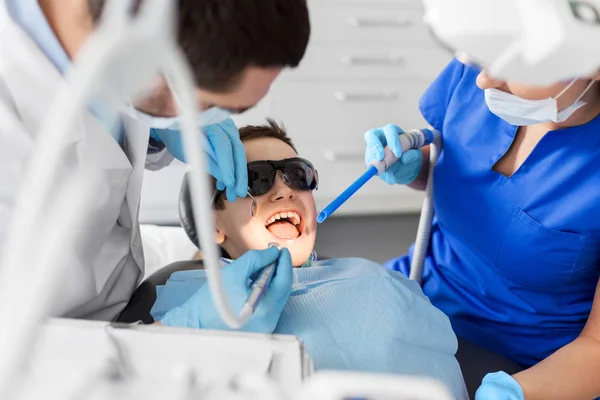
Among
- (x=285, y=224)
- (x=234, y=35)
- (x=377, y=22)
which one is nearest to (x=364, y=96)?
(x=377, y=22)

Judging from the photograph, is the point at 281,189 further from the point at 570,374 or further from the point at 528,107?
the point at 570,374

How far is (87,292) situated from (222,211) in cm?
44

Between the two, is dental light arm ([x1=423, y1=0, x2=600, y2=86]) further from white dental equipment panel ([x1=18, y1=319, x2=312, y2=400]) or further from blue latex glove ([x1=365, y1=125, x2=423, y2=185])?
blue latex glove ([x1=365, y1=125, x2=423, y2=185])

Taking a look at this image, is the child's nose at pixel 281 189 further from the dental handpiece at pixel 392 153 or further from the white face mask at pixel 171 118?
the white face mask at pixel 171 118

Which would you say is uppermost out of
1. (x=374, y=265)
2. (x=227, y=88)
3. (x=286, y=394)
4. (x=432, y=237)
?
(x=227, y=88)

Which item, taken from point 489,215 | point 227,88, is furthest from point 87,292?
point 489,215

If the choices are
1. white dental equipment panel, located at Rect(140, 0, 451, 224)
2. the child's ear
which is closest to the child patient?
the child's ear

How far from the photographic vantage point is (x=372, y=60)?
2.55 meters

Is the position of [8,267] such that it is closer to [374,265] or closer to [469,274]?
[374,265]

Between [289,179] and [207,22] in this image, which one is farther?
[289,179]

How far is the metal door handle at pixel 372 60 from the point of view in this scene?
2.52m

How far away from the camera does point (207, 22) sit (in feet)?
2.00

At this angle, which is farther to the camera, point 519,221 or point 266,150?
point 266,150

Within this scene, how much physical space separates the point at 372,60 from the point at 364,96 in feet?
0.53
